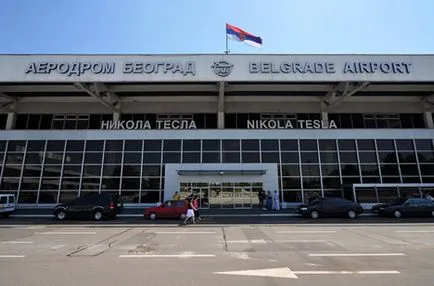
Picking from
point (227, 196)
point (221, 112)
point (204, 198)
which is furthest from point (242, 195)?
point (221, 112)

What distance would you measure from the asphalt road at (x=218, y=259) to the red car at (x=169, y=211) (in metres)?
7.40

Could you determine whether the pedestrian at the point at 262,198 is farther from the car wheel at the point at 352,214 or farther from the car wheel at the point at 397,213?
the car wheel at the point at 397,213

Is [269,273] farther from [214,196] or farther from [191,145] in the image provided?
[191,145]

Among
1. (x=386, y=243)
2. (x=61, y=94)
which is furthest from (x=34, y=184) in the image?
(x=386, y=243)

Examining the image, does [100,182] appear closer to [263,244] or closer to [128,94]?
[128,94]

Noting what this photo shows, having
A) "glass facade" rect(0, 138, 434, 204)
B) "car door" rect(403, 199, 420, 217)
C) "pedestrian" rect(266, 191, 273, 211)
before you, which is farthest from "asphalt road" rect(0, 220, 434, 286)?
"glass facade" rect(0, 138, 434, 204)

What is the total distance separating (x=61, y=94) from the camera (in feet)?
96.5

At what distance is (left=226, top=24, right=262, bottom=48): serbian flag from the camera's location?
90.5 ft

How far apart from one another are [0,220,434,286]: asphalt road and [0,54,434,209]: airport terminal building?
14100mm

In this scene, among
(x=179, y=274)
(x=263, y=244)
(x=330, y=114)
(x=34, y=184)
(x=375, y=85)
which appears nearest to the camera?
(x=179, y=274)

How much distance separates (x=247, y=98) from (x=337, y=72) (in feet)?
28.5

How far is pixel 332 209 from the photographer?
19547 mm

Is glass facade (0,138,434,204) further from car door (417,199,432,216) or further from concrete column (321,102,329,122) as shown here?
car door (417,199,432,216)

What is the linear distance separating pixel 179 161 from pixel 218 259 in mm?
19414
